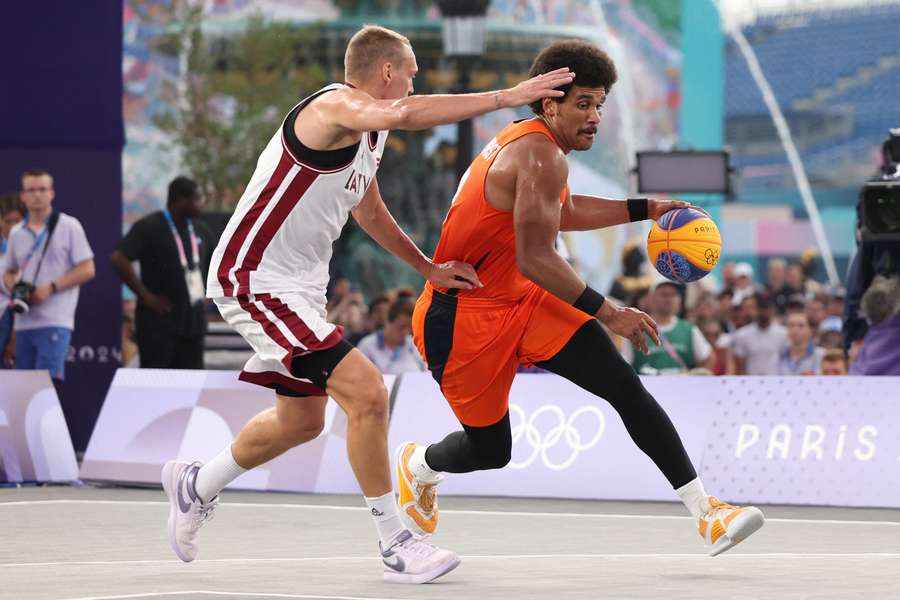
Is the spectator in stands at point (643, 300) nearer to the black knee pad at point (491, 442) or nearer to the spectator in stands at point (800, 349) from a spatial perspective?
the spectator in stands at point (800, 349)

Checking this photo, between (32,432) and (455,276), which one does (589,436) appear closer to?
(32,432)

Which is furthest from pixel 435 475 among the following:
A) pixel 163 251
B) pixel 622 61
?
pixel 622 61

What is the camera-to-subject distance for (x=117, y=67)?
1440 centimetres

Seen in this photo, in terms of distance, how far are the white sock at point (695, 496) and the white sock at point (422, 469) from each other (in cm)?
120

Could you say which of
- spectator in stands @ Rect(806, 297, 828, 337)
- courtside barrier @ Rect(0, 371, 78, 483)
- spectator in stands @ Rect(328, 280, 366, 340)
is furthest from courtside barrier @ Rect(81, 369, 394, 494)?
spectator in stands @ Rect(806, 297, 828, 337)

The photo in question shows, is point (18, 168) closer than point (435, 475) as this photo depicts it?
No

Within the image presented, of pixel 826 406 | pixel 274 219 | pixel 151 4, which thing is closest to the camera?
pixel 274 219

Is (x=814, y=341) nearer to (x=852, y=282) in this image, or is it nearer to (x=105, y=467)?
(x=852, y=282)

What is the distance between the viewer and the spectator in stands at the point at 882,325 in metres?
11.7

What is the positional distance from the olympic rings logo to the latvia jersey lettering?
4309 mm

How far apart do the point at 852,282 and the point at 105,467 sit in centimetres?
506

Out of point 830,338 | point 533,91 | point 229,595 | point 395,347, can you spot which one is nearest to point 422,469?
point 229,595

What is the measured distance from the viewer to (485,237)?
25.2 feet

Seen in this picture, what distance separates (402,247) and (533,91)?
154cm
